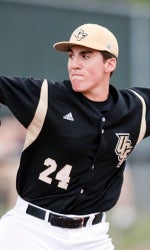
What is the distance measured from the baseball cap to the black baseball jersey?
0.27 metres

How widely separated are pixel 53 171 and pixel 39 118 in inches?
13.6

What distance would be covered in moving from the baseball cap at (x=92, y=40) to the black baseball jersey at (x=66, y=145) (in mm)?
268

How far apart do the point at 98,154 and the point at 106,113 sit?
279 millimetres

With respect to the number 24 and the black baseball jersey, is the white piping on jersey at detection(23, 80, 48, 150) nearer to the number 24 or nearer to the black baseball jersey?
the black baseball jersey

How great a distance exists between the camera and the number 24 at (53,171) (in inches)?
219

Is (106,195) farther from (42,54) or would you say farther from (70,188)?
(42,54)

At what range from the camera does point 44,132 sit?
18.2 ft

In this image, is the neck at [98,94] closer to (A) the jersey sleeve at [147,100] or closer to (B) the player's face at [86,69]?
(B) the player's face at [86,69]

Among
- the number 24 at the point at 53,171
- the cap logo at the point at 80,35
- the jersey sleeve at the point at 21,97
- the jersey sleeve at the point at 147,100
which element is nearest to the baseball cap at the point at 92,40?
the cap logo at the point at 80,35

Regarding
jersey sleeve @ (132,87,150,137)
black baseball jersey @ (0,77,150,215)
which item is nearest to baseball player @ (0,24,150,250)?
black baseball jersey @ (0,77,150,215)

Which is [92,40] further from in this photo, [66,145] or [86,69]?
[66,145]

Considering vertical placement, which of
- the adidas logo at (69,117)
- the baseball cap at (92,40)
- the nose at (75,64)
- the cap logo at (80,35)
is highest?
the cap logo at (80,35)

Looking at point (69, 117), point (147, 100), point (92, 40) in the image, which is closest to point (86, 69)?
point (92, 40)

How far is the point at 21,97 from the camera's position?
213 inches
